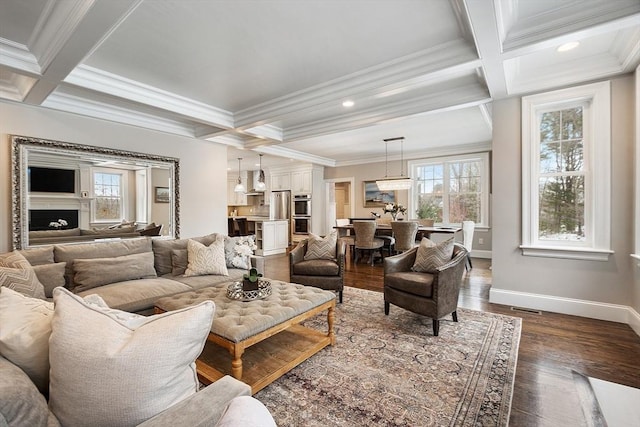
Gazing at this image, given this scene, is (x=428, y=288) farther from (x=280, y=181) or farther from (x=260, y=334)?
(x=280, y=181)

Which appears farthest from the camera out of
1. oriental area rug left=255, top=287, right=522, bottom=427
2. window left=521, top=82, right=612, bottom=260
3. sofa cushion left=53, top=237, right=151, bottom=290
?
window left=521, top=82, right=612, bottom=260

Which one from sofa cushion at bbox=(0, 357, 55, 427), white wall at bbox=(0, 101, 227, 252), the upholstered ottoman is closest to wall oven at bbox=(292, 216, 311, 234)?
white wall at bbox=(0, 101, 227, 252)

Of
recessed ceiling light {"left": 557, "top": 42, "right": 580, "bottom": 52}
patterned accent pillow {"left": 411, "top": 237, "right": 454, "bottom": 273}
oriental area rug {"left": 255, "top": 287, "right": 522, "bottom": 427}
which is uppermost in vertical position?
recessed ceiling light {"left": 557, "top": 42, "right": 580, "bottom": 52}

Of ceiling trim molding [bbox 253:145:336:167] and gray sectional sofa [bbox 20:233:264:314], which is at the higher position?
ceiling trim molding [bbox 253:145:336:167]

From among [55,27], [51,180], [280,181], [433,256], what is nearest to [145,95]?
[55,27]

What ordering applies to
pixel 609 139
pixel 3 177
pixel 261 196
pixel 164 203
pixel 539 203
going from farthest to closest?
1. pixel 261 196
2. pixel 164 203
3. pixel 539 203
4. pixel 3 177
5. pixel 609 139

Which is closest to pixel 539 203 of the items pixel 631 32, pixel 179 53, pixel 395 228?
pixel 631 32

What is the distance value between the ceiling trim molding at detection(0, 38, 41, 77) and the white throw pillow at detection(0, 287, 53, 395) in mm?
2680

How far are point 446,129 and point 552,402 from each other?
451 centimetres

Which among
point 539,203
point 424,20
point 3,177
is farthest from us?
point 539,203

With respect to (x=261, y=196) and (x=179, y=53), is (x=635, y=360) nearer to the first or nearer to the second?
(x=179, y=53)

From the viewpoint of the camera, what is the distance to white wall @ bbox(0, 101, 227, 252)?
330cm

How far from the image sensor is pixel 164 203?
4.65 m

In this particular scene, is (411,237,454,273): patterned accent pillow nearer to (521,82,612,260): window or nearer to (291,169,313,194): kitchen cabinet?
(521,82,612,260): window
